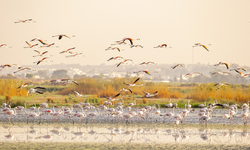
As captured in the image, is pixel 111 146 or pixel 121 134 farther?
pixel 121 134

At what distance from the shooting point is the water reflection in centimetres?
1405

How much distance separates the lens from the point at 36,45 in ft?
67.1

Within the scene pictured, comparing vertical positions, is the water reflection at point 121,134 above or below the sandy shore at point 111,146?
above

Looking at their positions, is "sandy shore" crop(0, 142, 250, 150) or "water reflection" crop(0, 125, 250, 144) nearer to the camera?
"sandy shore" crop(0, 142, 250, 150)

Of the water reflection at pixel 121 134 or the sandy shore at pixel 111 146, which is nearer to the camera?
the sandy shore at pixel 111 146

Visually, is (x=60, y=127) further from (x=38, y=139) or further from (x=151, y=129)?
(x=151, y=129)

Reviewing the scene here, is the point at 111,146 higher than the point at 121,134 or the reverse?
the reverse

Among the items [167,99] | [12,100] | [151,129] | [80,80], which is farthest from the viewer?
[80,80]

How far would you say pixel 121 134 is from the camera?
1525 centimetres

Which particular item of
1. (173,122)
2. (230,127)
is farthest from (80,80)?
(230,127)

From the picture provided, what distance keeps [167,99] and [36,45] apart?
51.2ft

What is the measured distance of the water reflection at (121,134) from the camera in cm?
1405

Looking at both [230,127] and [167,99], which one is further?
[167,99]

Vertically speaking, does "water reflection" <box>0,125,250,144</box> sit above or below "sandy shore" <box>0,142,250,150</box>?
above
